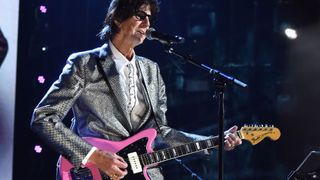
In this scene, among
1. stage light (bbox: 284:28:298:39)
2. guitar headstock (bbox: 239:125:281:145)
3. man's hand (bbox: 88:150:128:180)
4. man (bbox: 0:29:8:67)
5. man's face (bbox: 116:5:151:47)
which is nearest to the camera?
man's hand (bbox: 88:150:128:180)

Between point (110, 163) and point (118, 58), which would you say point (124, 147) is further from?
point (118, 58)

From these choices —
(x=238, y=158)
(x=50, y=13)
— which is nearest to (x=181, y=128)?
(x=238, y=158)

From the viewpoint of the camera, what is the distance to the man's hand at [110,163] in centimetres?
261

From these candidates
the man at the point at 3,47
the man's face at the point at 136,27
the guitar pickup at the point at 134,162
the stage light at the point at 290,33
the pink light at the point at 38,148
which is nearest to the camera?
the guitar pickup at the point at 134,162

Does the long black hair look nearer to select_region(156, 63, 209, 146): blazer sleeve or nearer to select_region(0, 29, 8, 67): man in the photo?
select_region(156, 63, 209, 146): blazer sleeve

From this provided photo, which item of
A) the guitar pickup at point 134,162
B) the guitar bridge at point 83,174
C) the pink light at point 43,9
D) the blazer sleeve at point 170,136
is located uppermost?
the pink light at point 43,9

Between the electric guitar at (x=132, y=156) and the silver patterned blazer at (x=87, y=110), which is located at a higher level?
the silver patterned blazer at (x=87, y=110)

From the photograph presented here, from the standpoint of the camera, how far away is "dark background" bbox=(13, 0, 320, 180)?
4.03 metres

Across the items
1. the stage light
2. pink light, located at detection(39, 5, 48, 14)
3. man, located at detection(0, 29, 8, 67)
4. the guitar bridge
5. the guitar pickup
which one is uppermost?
pink light, located at detection(39, 5, 48, 14)

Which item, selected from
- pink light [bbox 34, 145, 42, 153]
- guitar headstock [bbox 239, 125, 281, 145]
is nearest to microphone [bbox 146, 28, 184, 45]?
guitar headstock [bbox 239, 125, 281, 145]

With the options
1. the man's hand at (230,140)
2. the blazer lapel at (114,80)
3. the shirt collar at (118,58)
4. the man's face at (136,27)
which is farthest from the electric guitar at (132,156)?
the man's face at (136,27)

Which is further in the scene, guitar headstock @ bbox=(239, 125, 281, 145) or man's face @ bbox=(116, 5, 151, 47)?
guitar headstock @ bbox=(239, 125, 281, 145)

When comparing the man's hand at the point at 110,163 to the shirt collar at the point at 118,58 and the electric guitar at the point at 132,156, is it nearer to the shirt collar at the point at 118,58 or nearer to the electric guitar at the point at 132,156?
the electric guitar at the point at 132,156

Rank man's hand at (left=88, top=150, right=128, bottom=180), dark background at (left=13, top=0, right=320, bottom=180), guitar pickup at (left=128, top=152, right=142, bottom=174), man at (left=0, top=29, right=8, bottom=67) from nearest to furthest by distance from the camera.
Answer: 1. man's hand at (left=88, top=150, right=128, bottom=180)
2. guitar pickup at (left=128, top=152, right=142, bottom=174)
3. man at (left=0, top=29, right=8, bottom=67)
4. dark background at (left=13, top=0, right=320, bottom=180)
